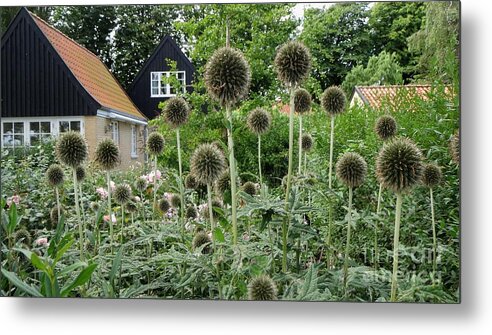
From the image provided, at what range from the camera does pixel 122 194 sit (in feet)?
10.0

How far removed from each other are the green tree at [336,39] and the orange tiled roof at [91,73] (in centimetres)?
99

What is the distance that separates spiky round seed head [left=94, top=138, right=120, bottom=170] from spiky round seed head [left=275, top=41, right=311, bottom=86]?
972 mm

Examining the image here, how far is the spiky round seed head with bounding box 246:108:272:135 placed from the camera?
2965 mm

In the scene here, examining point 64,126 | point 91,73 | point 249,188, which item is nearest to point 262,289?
point 249,188

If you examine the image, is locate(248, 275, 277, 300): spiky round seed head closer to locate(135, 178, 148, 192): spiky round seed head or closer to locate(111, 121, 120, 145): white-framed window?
locate(135, 178, 148, 192): spiky round seed head

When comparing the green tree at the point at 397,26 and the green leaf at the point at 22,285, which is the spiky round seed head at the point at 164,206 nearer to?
the green leaf at the point at 22,285

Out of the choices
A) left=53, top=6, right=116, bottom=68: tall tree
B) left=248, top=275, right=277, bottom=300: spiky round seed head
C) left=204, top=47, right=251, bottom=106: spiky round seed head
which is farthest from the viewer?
left=53, top=6, right=116, bottom=68: tall tree

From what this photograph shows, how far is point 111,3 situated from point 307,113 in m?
1.23

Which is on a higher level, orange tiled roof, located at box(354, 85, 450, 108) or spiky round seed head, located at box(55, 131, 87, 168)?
orange tiled roof, located at box(354, 85, 450, 108)

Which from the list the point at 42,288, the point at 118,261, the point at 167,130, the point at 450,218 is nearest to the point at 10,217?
the point at 42,288

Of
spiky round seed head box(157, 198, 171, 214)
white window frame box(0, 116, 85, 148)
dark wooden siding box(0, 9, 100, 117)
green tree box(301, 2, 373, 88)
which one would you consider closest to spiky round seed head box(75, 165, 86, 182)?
white window frame box(0, 116, 85, 148)

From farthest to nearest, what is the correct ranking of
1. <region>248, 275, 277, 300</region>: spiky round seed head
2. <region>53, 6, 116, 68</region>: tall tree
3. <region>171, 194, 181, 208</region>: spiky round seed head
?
1. <region>53, 6, 116, 68</region>: tall tree
2. <region>171, 194, 181, 208</region>: spiky round seed head
3. <region>248, 275, 277, 300</region>: spiky round seed head

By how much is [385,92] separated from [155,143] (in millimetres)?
1244

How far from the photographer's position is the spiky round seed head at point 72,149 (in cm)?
289
